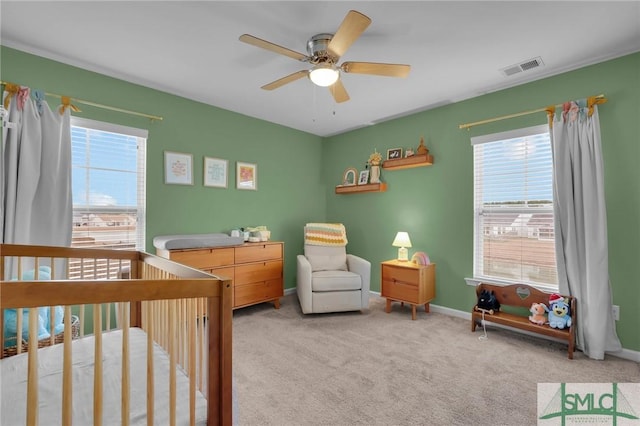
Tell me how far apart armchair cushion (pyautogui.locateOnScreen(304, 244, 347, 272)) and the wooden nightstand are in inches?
22.4

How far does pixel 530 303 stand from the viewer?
9.25ft

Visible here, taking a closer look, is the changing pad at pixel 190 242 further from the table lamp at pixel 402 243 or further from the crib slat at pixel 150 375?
the crib slat at pixel 150 375

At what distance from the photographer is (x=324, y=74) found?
2152 mm

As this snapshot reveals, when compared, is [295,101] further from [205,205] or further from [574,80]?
[574,80]

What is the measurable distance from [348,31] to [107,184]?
2583 millimetres

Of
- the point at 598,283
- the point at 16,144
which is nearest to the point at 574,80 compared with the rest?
the point at 598,283

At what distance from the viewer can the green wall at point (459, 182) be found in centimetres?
241

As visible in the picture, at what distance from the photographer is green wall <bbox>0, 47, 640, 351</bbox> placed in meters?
2.43

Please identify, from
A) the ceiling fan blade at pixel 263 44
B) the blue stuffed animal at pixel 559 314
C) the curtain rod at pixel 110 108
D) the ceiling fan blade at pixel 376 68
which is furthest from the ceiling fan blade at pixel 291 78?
the blue stuffed animal at pixel 559 314

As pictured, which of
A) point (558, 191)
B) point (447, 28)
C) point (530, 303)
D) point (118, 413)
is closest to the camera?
point (118, 413)

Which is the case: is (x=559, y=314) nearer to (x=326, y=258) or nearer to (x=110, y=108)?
(x=326, y=258)

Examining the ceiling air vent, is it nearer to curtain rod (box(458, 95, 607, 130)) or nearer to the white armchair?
curtain rod (box(458, 95, 607, 130))

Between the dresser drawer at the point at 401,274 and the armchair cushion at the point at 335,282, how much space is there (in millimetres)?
334

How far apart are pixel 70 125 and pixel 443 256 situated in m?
3.91
